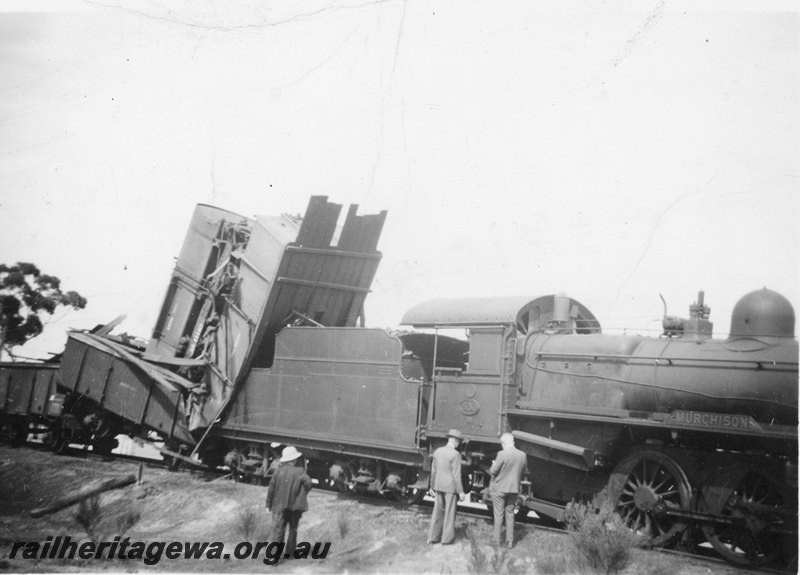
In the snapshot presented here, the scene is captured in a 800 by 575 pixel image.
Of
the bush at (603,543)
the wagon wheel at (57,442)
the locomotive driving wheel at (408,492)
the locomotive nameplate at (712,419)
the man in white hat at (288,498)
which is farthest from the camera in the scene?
the wagon wheel at (57,442)

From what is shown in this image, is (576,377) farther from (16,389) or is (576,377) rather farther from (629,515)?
(16,389)

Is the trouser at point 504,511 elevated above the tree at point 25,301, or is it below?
below

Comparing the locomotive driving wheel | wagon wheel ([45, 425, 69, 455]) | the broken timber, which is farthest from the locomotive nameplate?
wagon wheel ([45, 425, 69, 455])

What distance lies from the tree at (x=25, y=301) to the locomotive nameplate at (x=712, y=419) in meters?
15.3

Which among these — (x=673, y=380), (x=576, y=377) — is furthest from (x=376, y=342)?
(x=673, y=380)

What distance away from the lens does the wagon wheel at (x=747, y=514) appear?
6.93m

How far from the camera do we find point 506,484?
25.7 ft

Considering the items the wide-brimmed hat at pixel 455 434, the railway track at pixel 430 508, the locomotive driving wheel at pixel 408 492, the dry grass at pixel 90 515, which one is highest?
the wide-brimmed hat at pixel 455 434

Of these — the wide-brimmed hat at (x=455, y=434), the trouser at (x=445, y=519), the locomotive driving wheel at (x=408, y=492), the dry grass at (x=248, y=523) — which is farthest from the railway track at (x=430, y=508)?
the dry grass at (x=248, y=523)

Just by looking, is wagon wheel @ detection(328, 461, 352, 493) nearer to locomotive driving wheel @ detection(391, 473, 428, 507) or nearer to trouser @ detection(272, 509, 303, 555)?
locomotive driving wheel @ detection(391, 473, 428, 507)

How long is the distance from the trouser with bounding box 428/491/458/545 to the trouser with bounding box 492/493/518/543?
0.46 meters

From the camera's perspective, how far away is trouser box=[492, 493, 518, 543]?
770cm

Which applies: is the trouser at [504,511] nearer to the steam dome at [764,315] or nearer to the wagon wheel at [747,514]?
the wagon wheel at [747,514]

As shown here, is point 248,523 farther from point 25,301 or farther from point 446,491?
point 25,301
